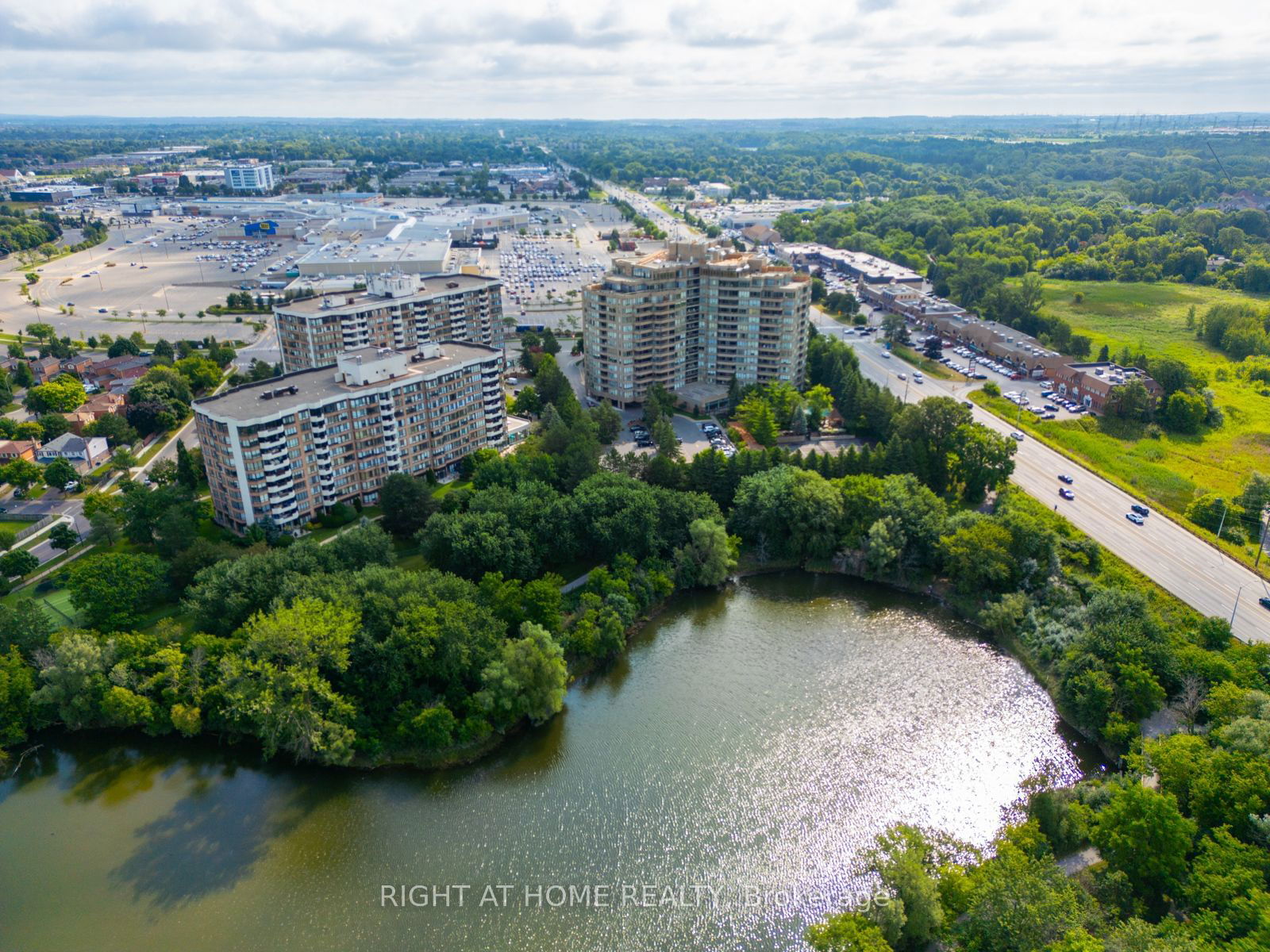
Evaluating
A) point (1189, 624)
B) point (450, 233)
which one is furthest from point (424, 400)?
point (450, 233)

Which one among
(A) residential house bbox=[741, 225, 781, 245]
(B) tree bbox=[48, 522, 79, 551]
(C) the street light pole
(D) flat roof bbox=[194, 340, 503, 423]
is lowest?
(C) the street light pole

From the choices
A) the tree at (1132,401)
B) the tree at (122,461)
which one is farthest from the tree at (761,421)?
the tree at (122,461)

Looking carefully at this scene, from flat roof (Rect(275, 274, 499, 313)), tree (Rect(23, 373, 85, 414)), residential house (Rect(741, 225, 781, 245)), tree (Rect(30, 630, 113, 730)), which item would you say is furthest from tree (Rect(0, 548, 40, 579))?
residential house (Rect(741, 225, 781, 245))

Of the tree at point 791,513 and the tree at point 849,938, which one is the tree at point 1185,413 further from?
the tree at point 849,938

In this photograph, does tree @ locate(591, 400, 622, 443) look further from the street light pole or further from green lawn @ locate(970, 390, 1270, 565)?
the street light pole

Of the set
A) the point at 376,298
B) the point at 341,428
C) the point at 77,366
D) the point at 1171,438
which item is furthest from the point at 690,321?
the point at 77,366

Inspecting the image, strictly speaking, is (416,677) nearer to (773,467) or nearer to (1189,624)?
(773,467)

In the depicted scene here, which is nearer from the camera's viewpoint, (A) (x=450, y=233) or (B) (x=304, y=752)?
(B) (x=304, y=752)
